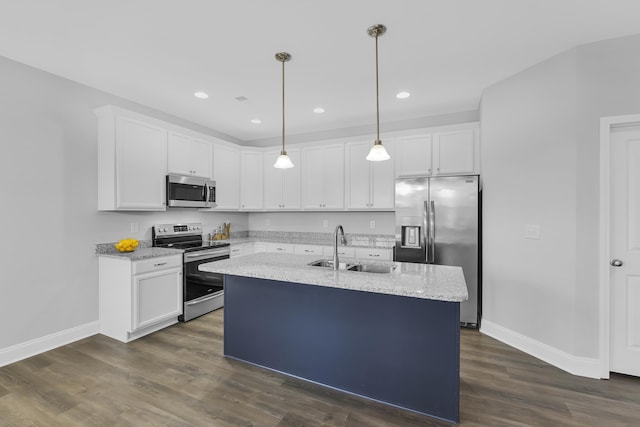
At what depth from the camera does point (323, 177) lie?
4836 mm

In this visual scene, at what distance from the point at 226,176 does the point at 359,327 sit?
11.5ft

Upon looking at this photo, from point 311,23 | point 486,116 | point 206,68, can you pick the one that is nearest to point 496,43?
point 486,116

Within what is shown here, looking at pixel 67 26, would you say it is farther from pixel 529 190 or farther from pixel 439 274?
pixel 529 190

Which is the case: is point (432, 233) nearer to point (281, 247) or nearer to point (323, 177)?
point (323, 177)

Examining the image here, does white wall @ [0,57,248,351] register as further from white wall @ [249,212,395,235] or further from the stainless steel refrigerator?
the stainless steel refrigerator

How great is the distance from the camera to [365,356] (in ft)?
7.15

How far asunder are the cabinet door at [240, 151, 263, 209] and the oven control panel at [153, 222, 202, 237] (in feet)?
2.62

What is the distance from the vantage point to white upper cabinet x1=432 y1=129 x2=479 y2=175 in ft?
12.8

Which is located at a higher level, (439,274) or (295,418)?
(439,274)

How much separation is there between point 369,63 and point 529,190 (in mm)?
1988

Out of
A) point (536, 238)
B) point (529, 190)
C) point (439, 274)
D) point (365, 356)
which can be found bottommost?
point (365, 356)

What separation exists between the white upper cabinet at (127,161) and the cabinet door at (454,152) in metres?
3.57

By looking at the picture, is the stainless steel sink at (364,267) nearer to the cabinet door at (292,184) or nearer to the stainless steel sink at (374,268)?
the stainless steel sink at (374,268)

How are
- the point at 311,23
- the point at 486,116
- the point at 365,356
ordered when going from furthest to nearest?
1. the point at 486,116
2. the point at 311,23
3. the point at 365,356
